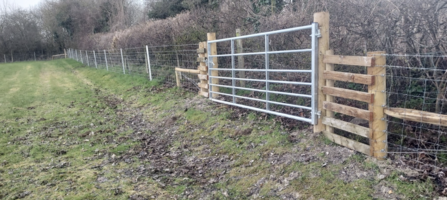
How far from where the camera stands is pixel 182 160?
233 inches

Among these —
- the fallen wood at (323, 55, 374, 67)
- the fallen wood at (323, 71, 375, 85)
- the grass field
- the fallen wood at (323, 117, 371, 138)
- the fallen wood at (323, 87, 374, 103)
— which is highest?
the fallen wood at (323, 55, 374, 67)

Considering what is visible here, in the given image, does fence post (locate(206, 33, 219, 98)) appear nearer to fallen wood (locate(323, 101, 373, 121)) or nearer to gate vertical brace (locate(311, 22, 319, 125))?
gate vertical brace (locate(311, 22, 319, 125))

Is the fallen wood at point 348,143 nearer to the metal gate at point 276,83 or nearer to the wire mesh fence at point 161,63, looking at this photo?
the metal gate at point 276,83

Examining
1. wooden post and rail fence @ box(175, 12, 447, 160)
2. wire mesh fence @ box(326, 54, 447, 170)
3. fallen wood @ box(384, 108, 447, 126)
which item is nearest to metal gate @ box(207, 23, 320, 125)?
wooden post and rail fence @ box(175, 12, 447, 160)

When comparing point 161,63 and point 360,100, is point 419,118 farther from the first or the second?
point 161,63

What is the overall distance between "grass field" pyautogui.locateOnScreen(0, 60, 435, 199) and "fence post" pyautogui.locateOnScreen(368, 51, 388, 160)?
0.67 ft

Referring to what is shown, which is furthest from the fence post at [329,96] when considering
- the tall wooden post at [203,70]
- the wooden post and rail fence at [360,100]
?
the tall wooden post at [203,70]

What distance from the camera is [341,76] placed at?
175 inches

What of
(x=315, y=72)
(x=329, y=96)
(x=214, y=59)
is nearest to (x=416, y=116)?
(x=329, y=96)

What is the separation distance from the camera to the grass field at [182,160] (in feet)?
13.3

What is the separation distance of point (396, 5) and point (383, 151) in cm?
240

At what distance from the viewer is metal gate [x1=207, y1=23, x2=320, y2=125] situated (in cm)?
501

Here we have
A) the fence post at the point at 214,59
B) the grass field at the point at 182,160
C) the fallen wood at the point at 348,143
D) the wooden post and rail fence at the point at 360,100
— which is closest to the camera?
the wooden post and rail fence at the point at 360,100

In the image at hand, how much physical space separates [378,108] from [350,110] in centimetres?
43
